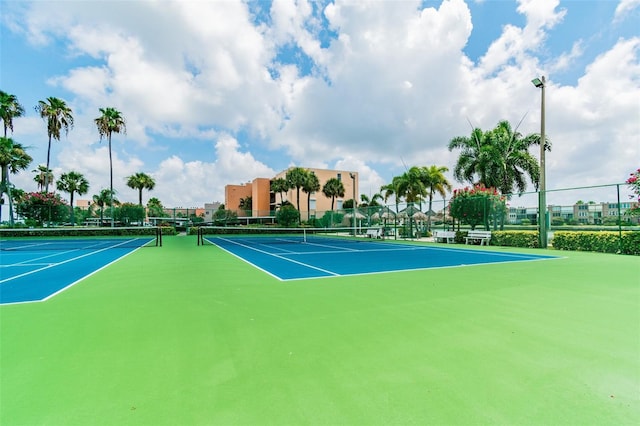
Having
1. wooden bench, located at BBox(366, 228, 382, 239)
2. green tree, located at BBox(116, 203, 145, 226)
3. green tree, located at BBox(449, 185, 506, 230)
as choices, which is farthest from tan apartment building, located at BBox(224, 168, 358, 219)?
green tree, located at BBox(449, 185, 506, 230)

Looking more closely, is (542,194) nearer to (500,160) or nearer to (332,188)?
(500,160)

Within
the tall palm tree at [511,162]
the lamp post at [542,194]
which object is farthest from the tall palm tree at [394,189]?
the lamp post at [542,194]

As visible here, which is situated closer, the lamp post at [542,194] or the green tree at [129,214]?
the lamp post at [542,194]

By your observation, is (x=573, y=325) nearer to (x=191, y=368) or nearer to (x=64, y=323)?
(x=191, y=368)

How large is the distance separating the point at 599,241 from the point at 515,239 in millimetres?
3652

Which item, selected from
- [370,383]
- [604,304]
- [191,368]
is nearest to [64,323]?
[191,368]

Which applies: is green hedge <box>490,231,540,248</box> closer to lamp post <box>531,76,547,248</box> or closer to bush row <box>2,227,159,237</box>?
lamp post <box>531,76,547,248</box>

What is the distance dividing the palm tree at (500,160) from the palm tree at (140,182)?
4365 cm

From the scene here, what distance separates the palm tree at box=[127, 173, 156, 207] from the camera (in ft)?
159

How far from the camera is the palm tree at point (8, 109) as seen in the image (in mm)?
27481

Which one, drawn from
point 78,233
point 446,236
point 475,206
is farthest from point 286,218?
point 475,206

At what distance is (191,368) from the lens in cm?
290

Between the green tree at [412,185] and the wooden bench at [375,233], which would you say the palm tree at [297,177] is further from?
the wooden bench at [375,233]

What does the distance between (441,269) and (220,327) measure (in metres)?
6.46
